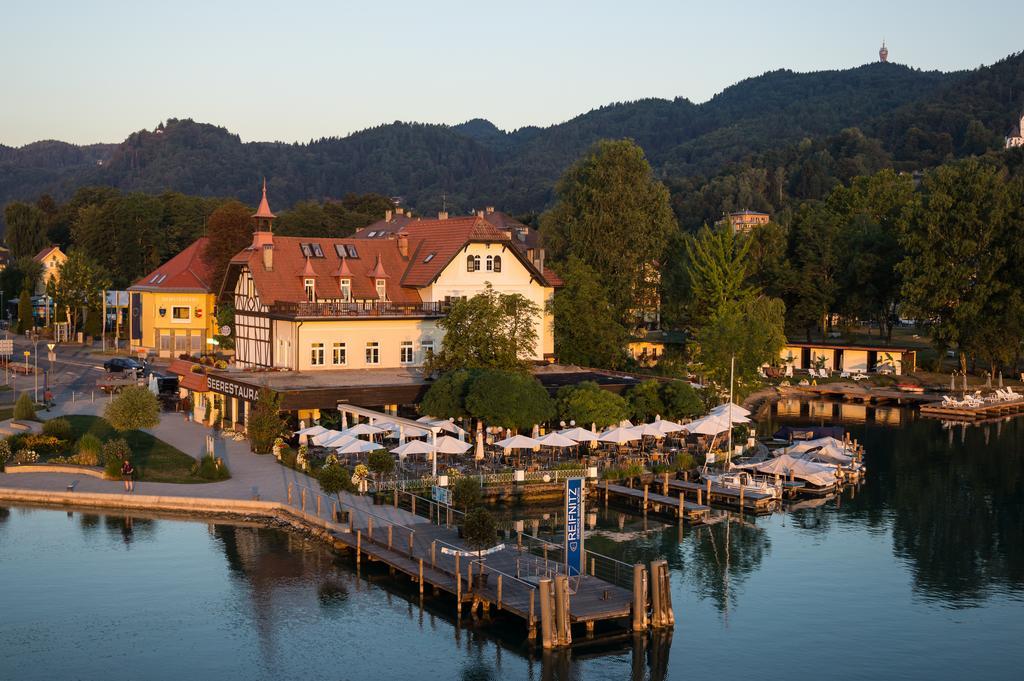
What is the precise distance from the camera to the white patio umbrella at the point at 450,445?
48.3 m

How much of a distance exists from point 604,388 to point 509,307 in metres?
7.28

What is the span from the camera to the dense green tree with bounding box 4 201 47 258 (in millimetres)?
166875

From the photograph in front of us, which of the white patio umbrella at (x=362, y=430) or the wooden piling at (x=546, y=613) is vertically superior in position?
the white patio umbrella at (x=362, y=430)

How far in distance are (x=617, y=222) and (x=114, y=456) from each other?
48.9 m

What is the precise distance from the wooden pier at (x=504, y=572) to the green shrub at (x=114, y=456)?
346 inches

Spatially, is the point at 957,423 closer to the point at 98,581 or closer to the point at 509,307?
the point at 509,307

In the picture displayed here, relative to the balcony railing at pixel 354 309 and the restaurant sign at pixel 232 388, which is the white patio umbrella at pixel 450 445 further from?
the balcony railing at pixel 354 309

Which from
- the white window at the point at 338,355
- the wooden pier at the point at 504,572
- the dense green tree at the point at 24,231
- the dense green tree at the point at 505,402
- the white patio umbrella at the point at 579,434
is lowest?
the wooden pier at the point at 504,572

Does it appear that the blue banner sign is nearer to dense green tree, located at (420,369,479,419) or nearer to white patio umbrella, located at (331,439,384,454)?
white patio umbrella, located at (331,439,384,454)

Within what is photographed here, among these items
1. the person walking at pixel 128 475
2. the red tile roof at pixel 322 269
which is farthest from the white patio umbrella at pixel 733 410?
the person walking at pixel 128 475

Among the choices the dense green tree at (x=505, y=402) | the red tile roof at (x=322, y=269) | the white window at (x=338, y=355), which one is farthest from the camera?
the red tile roof at (x=322, y=269)

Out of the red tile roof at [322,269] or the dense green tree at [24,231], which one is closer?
the red tile roof at [322,269]

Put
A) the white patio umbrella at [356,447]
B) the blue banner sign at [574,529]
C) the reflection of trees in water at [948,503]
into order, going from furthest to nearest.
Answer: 1. the white patio umbrella at [356,447]
2. the reflection of trees in water at [948,503]
3. the blue banner sign at [574,529]

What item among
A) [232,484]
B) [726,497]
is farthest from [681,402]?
[232,484]
